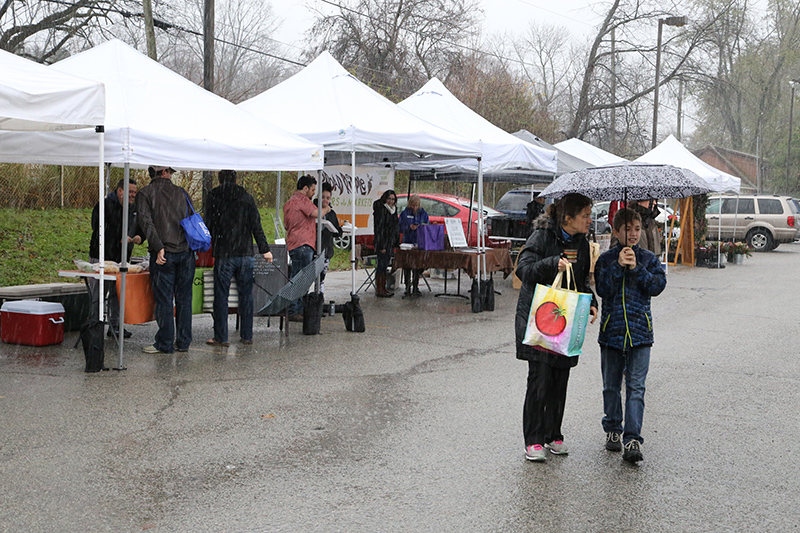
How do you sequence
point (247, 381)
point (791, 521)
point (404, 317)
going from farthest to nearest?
1. point (404, 317)
2. point (247, 381)
3. point (791, 521)

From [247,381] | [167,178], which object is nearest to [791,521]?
[247,381]

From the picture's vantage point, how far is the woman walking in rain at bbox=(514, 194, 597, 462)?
5.35 meters

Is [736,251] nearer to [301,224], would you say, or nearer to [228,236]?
[301,224]

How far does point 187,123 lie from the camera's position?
348 inches

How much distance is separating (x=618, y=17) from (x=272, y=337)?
36.9 meters

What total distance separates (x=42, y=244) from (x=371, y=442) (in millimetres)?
12788

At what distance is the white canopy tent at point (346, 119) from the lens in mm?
10961

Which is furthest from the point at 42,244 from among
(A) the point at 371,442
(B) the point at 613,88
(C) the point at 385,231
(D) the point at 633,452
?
(B) the point at 613,88

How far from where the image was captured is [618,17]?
4209 cm

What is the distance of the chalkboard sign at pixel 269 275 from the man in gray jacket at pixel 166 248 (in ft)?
4.08

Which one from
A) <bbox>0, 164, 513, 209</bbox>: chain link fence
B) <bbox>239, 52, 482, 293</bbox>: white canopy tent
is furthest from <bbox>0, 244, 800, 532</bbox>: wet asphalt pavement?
<bbox>0, 164, 513, 209</bbox>: chain link fence

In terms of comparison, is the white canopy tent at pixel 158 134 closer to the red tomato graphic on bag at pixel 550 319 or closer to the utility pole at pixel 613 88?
the red tomato graphic on bag at pixel 550 319

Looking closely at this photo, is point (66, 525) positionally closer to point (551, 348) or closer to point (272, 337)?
point (551, 348)

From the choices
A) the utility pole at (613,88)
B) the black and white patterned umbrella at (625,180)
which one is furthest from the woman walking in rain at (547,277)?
the utility pole at (613,88)
